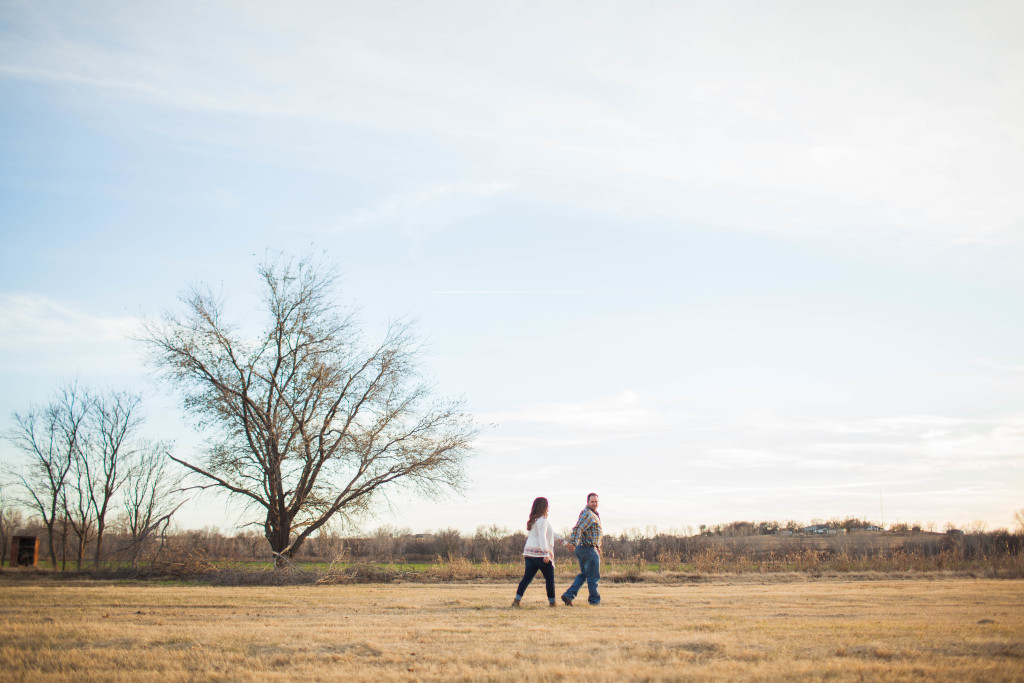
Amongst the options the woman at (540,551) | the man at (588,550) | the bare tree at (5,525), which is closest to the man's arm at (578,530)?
the man at (588,550)

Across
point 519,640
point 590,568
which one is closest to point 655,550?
point 590,568

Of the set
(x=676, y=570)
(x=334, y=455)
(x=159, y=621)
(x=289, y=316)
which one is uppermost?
(x=289, y=316)

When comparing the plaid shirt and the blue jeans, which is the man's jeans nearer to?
the plaid shirt

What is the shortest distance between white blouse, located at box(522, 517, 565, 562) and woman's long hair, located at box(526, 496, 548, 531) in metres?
0.07

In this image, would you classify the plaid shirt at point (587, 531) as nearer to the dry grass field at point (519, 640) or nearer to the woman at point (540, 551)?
the woman at point (540, 551)

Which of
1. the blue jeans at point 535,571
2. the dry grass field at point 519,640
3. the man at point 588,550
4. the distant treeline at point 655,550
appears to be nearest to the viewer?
the dry grass field at point 519,640

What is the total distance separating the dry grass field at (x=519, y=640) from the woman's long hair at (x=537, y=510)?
1.50m

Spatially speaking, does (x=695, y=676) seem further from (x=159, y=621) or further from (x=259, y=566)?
(x=259, y=566)

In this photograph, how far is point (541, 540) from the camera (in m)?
12.2

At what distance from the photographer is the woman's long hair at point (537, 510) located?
12516mm

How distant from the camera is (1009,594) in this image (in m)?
14.9

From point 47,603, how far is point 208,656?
333 inches

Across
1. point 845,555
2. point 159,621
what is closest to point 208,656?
point 159,621

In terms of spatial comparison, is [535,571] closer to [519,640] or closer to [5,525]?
[519,640]
